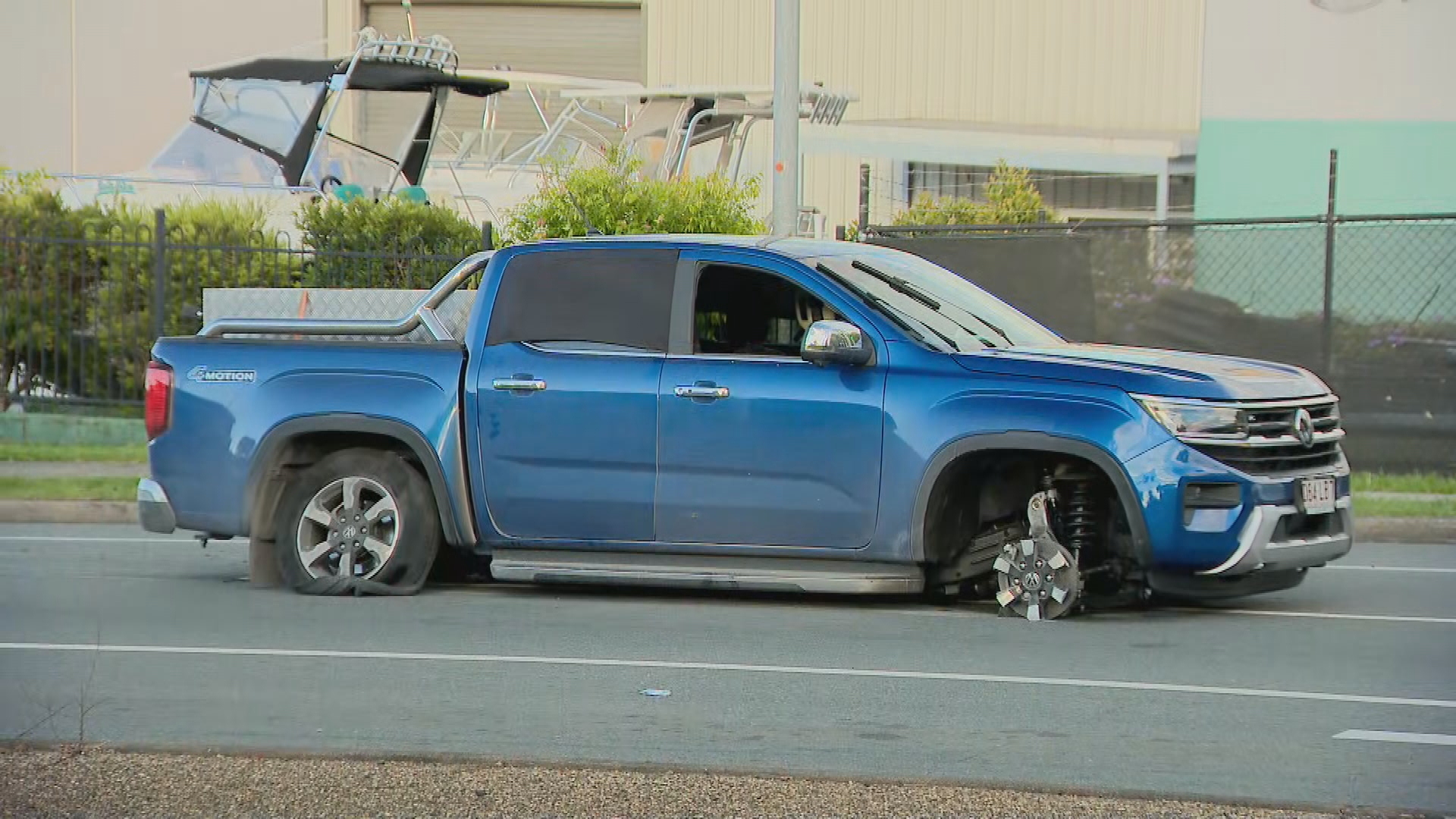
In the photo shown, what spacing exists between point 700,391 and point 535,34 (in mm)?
28611

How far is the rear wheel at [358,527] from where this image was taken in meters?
9.58

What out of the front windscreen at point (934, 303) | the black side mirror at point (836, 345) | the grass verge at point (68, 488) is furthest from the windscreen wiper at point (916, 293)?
the grass verge at point (68, 488)

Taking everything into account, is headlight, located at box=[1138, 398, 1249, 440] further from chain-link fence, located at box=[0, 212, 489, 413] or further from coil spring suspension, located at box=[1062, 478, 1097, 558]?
chain-link fence, located at box=[0, 212, 489, 413]

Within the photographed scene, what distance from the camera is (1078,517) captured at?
884 centimetres

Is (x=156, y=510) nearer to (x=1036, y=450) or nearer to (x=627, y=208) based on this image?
(x=1036, y=450)

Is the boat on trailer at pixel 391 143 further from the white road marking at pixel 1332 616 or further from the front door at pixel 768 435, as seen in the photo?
the white road marking at pixel 1332 616

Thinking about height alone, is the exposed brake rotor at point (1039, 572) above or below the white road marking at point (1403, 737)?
above

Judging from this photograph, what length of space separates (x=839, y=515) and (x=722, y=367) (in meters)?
0.87

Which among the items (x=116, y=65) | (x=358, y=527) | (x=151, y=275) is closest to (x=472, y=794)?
(x=358, y=527)

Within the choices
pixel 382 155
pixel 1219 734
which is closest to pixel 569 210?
pixel 382 155

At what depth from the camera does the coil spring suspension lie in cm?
883

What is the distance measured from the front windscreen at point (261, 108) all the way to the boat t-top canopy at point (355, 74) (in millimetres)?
97

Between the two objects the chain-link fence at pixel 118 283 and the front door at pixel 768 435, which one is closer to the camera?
the front door at pixel 768 435

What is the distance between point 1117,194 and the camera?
32312mm
